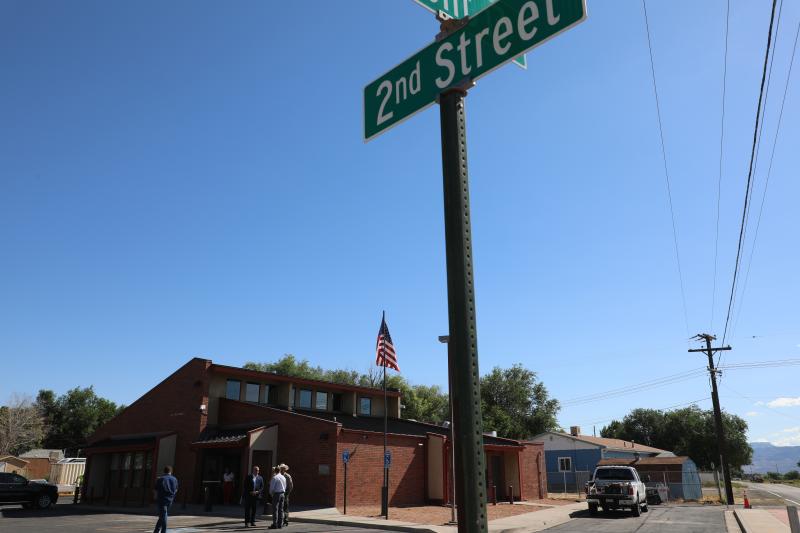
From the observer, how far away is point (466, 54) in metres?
3.54

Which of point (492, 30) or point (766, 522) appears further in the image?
point (766, 522)

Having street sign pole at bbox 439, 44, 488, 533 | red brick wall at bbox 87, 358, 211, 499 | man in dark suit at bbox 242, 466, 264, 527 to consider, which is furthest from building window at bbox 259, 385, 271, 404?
street sign pole at bbox 439, 44, 488, 533

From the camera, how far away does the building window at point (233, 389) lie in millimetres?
31125

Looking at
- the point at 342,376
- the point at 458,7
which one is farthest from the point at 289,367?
the point at 458,7

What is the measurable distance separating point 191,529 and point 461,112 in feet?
60.0

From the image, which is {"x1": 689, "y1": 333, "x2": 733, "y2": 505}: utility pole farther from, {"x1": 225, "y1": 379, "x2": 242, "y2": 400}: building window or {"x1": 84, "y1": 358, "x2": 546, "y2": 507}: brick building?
{"x1": 225, "y1": 379, "x2": 242, "y2": 400}: building window

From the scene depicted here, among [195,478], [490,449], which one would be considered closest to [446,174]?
[195,478]

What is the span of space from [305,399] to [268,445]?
734 centimetres

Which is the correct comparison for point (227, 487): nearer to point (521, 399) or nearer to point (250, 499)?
point (250, 499)

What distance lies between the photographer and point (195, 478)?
28266mm

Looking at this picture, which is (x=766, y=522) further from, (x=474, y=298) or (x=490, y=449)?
(x=474, y=298)

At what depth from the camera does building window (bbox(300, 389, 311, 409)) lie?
3406cm

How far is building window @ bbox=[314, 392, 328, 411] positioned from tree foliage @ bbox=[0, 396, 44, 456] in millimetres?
50109

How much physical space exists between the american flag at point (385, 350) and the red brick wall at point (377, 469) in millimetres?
4198
